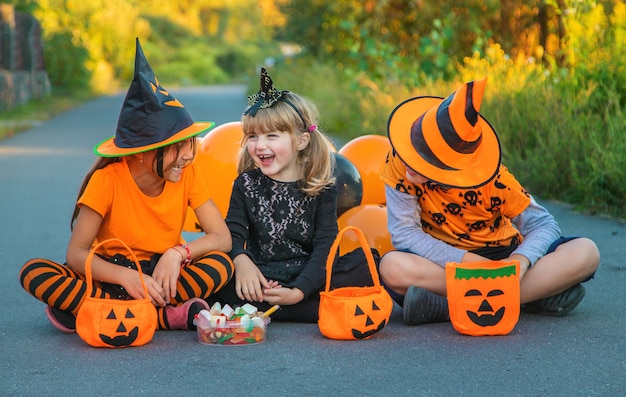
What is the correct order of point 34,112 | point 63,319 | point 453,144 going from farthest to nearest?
point 34,112 → point 63,319 → point 453,144

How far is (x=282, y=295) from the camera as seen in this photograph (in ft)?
14.5

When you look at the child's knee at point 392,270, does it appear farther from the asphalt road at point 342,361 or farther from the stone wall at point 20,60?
the stone wall at point 20,60

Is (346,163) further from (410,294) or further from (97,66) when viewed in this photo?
(97,66)

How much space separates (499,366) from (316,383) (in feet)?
2.31

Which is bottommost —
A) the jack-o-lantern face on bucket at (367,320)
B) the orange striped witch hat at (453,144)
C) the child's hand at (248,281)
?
the jack-o-lantern face on bucket at (367,320)

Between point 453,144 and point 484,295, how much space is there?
647mm

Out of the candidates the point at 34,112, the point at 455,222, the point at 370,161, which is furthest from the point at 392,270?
the point at 34,112

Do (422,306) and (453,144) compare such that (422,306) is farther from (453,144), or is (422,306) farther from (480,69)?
(480,69)

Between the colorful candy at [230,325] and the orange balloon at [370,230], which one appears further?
the orange balloon at [370,230]

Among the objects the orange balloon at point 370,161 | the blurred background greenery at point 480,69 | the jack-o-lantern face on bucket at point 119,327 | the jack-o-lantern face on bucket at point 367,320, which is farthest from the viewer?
the blurred background greenery at point 480,69

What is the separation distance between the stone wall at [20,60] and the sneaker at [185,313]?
14461 millimetres

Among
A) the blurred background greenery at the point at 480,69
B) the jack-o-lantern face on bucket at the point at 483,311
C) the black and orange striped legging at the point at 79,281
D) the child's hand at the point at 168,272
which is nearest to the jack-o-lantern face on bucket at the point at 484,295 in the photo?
the jack-o-lantern face on bucket at the point at 483,311

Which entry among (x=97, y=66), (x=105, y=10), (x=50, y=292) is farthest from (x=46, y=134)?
(x=105, y=10)

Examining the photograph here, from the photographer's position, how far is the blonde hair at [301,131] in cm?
457
